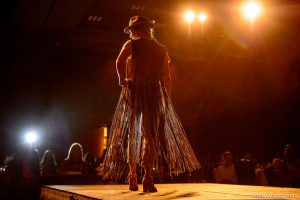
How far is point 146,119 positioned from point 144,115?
4 centimetres

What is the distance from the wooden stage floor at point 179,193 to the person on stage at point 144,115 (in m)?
0.22

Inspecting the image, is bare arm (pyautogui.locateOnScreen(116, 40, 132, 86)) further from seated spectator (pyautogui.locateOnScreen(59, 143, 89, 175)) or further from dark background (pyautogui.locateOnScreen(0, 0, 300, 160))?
dark background (pyautogui.locateOnScreen(0, 0, 300, 160))

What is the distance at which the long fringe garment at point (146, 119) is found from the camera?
3.30 meters

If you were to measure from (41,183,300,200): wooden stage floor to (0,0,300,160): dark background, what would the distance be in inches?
234

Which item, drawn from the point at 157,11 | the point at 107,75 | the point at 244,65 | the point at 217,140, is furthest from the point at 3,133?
the point at 244,65

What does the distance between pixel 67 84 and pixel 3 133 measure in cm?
215

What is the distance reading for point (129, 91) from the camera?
3424mm

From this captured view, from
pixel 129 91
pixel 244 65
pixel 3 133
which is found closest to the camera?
pixel 129 91

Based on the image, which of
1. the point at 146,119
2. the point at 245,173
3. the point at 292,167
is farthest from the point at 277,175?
the point at 146,119

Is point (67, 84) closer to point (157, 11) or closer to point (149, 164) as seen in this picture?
point (157, 11)

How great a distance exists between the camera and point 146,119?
10.8 feet

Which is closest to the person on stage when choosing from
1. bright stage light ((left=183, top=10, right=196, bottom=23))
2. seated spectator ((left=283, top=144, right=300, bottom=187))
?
seated spectator ((left=283, top=144, right=300, bottom=187))

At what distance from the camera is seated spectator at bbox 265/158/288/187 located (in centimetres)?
618

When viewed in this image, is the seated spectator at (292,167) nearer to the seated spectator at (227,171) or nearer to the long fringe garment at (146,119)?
the seated spectator at (227,171)
